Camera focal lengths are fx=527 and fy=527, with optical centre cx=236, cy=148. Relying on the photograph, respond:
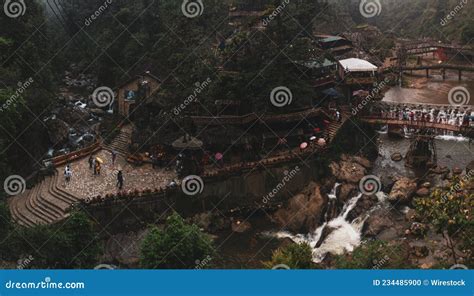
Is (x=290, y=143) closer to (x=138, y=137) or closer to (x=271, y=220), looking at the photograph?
(x=271, y=220)

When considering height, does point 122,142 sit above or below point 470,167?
below

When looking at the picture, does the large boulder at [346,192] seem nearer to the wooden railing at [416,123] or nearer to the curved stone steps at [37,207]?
the wooden railing at [416,123]

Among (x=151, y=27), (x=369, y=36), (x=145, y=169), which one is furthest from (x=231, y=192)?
(x=369, y=36)

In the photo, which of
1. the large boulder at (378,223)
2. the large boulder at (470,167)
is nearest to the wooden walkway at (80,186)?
the large boulder at (378,223)

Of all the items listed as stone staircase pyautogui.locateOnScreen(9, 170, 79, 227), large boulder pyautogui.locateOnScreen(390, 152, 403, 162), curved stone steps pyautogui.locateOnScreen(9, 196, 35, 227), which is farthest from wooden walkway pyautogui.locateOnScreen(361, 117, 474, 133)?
curved stone steps pyautogui.locateOnScreen(9, 196, 35, 227)

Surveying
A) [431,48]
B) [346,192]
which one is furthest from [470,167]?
[431,48]

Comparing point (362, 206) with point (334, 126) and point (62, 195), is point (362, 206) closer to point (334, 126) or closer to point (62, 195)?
point (334, 126)
